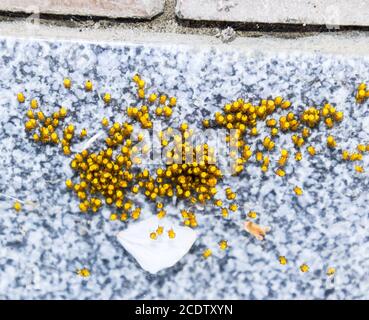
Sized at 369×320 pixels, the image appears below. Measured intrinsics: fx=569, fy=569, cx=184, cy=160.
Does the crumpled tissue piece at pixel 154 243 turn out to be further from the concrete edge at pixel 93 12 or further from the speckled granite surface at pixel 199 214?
the concrete edge at pixel 93 12

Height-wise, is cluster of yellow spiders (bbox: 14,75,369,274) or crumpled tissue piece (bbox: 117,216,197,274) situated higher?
cluster of yellow spiders (bbox: 14,75,369,274)

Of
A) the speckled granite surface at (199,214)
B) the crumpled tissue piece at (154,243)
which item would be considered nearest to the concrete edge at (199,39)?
the speckled granite surface at (199,214)

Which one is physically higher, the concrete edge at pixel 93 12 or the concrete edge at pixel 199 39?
the concrete edge at pixel 93 12

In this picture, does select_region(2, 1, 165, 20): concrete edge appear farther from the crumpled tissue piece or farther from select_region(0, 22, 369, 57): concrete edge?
the crumpled tissue piece

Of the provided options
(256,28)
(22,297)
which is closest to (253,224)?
(256,28)

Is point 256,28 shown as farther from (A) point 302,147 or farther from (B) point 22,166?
(B) point 22,166

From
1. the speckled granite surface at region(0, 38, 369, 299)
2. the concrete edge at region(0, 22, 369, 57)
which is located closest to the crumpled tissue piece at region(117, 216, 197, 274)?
the speckled granite surface at region(0, 38, 369, 299)

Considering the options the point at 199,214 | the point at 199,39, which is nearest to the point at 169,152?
the point at 199,214
